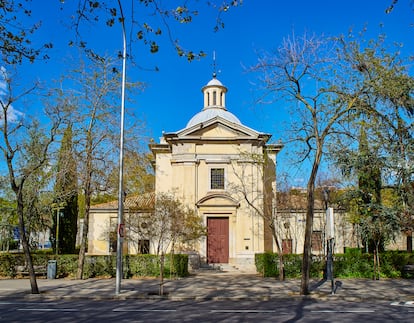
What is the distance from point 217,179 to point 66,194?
11357 millimetres

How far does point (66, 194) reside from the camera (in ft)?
85.5

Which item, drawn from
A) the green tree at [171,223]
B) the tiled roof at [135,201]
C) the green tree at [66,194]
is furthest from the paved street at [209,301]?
the tiled roof at [135,201]

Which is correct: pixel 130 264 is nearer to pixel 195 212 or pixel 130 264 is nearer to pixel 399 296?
pixel 195 212

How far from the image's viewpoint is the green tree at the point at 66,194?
76.0 ft

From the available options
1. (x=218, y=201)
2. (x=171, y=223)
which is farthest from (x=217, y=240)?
(x=171, y=223)

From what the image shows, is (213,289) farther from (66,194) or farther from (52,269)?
(66,194)

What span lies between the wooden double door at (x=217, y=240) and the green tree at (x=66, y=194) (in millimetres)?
9964

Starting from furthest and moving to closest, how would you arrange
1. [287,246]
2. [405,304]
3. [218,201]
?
[287,246], [218,201], [405,304]

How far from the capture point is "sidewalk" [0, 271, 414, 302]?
16.8 meters

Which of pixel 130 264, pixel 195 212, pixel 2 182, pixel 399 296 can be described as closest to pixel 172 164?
pixel 195 212

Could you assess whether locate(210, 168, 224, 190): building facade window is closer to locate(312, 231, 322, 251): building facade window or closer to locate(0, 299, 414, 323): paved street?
locate(312, 231, 322, 251): building facade window

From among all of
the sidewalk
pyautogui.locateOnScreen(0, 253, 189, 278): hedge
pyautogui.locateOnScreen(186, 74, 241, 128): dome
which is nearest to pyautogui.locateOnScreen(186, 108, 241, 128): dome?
pyautogui.locateOnScreen(186, 74, 241, 128): dome

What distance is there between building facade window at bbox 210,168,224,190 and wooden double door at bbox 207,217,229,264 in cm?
240

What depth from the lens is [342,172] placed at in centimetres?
2664
